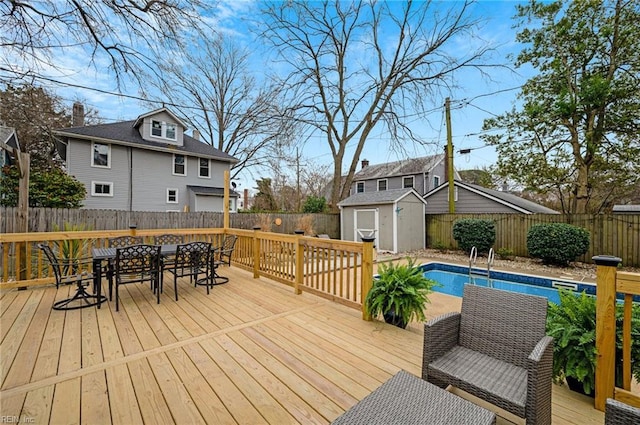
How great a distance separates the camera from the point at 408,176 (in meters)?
18.1

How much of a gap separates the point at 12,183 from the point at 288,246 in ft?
29.1

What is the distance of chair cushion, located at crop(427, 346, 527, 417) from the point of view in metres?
1.51

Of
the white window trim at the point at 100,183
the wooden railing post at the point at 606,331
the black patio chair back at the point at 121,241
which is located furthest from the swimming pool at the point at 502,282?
the white window trim at the point at 100,183

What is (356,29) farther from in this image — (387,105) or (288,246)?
(288,246)

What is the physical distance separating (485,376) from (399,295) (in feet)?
4.60

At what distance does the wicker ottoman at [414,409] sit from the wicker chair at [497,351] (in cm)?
34

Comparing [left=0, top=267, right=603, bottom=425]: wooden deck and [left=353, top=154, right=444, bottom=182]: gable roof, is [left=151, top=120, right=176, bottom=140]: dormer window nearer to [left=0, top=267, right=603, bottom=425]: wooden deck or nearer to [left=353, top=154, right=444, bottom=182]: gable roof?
[left=353, top=154, right=444, bottom=182]: gable roof

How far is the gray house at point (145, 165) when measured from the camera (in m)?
12.3

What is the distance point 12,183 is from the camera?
7695 millimetres

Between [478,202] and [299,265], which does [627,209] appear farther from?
[299,265]

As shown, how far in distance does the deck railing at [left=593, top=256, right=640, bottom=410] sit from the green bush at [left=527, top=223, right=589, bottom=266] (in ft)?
25.6

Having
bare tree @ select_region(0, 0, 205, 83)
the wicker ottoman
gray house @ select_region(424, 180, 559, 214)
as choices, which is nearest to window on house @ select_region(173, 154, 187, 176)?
bare tree @ select_region(0, 0, 205, 83)

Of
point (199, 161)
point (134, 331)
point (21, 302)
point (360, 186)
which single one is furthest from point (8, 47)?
point (360, 186)

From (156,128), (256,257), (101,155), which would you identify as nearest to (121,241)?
(256,257)
